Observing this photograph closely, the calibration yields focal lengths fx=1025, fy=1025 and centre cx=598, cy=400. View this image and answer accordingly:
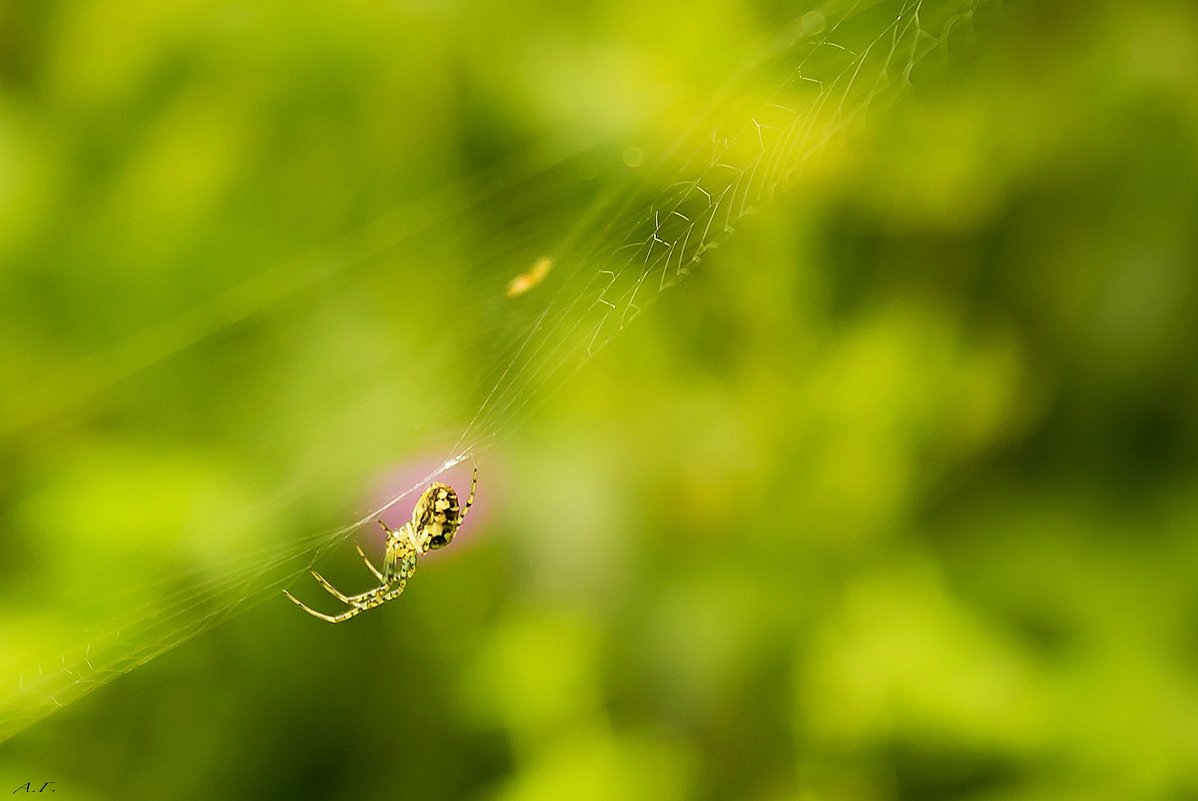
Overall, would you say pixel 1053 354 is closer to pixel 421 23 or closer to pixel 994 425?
pixel 994 425

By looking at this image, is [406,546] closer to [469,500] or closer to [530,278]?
[469,500]

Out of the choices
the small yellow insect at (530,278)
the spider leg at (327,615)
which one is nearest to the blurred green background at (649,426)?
the spider leg at (327,615)

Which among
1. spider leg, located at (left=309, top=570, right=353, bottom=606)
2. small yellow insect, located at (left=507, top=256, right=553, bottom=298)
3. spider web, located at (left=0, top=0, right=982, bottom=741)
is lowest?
small yellow insect, located at (left=507, top=256, right=553, bottom=298)

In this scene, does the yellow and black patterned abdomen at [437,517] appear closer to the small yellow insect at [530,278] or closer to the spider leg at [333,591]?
the spider leg at [333,591]

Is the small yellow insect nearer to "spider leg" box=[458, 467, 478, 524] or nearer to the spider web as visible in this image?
the spider web

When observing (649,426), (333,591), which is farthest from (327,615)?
(649,426)

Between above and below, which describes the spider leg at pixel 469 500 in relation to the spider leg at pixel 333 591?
below

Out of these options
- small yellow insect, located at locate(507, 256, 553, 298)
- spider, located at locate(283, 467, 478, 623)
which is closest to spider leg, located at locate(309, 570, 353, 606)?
spider, located at locate(283, 467, 478, 623)
